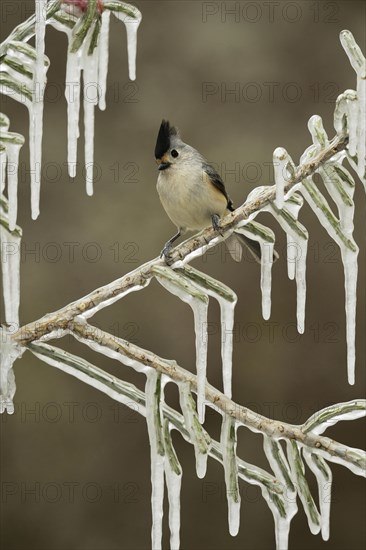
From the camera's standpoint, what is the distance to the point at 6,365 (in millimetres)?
843

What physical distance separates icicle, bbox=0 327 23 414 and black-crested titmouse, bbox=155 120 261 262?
54cm

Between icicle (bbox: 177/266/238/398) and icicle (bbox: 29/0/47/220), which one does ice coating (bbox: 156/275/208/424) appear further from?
icicle (bbox: 29/0/47/220)

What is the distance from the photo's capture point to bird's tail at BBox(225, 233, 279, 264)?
1224 millimetres

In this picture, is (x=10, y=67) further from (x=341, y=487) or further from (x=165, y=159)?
(x=341, y=487)

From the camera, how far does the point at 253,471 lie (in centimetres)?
84

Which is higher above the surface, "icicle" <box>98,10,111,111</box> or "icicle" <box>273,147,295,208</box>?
"icicle" <box>98,10,111,111</box>

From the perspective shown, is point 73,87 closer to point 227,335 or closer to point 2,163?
point 2,163

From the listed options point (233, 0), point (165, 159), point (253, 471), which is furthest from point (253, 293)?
point (253, 471)

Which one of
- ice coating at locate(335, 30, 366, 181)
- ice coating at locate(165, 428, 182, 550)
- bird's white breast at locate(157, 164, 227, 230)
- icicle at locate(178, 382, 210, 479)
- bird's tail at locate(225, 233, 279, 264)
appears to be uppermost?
ice coating at locate(335, 30, 366, 181)

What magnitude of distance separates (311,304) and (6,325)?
5.43ft

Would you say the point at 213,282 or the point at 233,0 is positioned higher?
the point at 233,0

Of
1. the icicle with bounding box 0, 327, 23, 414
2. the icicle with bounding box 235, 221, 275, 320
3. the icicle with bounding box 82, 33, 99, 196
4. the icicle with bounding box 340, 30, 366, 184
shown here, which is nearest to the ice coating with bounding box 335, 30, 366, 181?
the icicle with bounding box 340, 30, 366, 184

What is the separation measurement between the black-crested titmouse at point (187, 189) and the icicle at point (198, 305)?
542 mm

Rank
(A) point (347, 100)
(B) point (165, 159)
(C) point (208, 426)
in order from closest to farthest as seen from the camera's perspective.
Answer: (A) point (347, 100) → (B) point (165, 159) → (C) point (208, 426)
